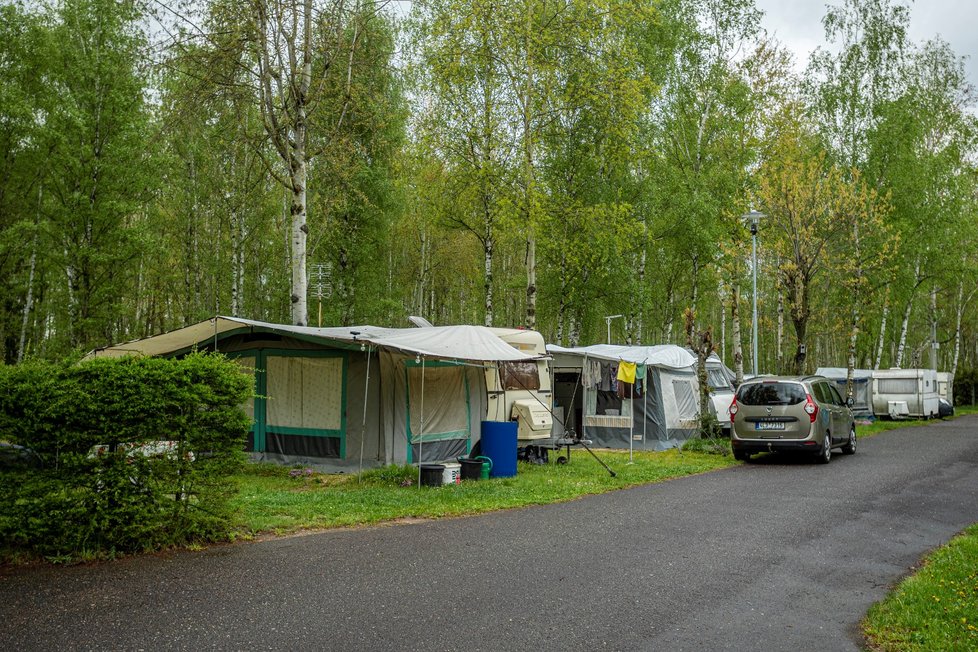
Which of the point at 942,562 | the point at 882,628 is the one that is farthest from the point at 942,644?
the point at 942,562

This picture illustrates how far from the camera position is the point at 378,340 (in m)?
9.95

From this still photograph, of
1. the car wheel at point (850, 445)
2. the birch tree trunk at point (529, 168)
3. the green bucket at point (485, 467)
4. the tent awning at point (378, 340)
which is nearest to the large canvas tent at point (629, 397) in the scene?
the birch tree trunk at point (529, 168)

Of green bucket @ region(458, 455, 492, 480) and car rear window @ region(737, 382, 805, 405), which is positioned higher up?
car rear window @ region(737, 382, 805, 405)

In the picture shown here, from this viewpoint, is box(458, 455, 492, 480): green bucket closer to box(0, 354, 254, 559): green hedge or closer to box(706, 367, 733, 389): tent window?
box(0, 354, 254, 559): green hedge

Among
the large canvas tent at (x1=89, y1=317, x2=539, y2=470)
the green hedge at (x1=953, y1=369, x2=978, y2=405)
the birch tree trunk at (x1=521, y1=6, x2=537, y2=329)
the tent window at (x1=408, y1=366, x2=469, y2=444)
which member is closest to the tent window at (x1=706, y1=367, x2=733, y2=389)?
the birch tree trunk at (x1=521, y1=6, x2=537, y2=329)

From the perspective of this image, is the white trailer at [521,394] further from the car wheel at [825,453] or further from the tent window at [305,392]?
the car wheel at [825,453]

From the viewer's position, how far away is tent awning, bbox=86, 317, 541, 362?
9992 millimetres

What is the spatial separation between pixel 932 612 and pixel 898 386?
77.5ft

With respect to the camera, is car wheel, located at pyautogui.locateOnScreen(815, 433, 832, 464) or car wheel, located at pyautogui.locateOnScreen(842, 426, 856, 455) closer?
car wheel, located at pyautogui.locateOnScreen(815, 433, 832, 464)

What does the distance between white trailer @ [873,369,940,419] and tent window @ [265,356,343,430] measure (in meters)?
21.0

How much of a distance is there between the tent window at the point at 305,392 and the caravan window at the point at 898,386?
21.5m

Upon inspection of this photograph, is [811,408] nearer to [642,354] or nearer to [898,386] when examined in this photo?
[642,354]

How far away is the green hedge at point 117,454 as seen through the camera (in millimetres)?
5699

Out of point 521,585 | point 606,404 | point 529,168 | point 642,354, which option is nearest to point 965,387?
point 642,354
